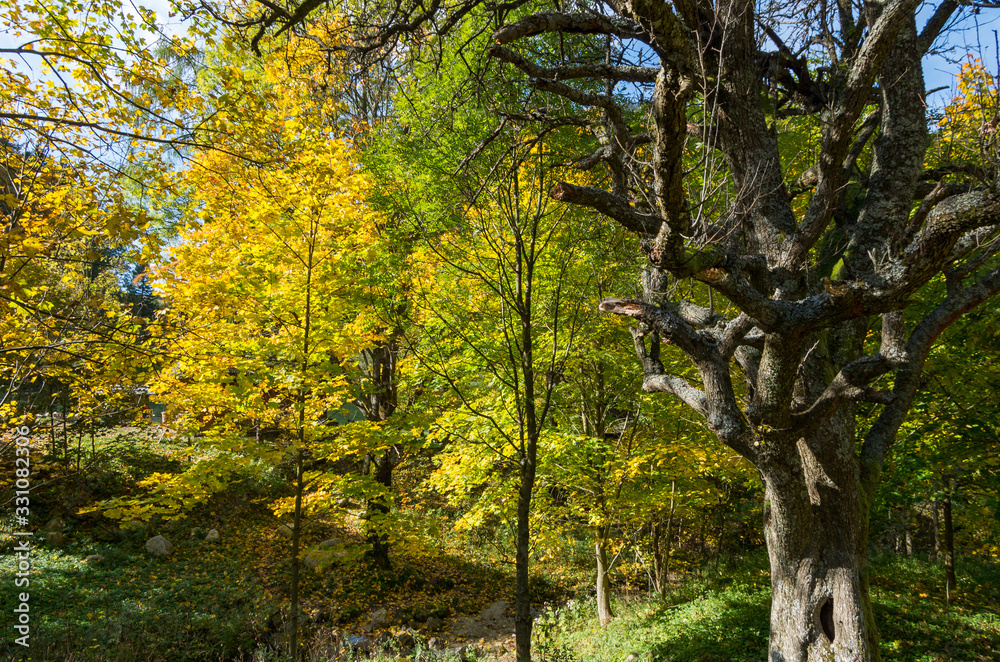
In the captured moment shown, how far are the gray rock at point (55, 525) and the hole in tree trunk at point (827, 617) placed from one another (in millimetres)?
12163

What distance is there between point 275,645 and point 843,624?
22.4 feet

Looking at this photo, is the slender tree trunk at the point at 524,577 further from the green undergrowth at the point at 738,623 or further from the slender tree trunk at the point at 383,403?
the slender tree trunk at the point at 383,403

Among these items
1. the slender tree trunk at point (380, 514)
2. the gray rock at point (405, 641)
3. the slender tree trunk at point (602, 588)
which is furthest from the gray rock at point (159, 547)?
the slender tree trunk at point (602, 588)

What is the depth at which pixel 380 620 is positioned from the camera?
8.20m

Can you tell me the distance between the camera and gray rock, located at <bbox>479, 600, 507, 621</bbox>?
8.98m

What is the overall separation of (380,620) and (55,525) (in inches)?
259

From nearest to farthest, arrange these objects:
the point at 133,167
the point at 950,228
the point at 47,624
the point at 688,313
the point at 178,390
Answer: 1. the point at 950,228
2. the point at 133,167
3. the point at 688,313
4. the point at 178,390
5. the point at 47,624

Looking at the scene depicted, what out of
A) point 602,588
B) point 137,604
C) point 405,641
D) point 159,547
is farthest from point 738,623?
point 159,547

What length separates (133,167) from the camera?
346 cm

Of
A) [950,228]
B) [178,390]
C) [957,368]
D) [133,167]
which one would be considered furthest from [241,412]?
[957,368]

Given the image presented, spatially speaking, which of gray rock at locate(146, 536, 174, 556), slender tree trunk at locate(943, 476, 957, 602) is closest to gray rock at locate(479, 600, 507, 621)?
A: gray rock at locate(146, 536, 174, 556)

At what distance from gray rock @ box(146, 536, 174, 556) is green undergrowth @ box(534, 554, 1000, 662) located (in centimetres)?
728

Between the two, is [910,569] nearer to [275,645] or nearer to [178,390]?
[275,645]

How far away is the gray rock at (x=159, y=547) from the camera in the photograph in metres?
9.07
